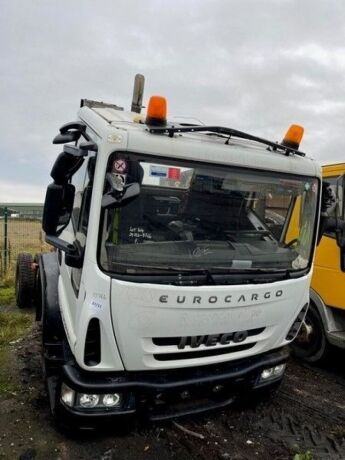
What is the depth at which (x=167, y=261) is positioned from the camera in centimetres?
280

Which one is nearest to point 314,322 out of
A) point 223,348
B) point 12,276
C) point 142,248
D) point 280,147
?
point 223,348

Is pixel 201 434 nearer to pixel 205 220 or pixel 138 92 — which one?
pixel 205 220

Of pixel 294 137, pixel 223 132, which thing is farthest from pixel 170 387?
pixel 294 137

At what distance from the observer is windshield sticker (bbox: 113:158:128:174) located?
2650mm

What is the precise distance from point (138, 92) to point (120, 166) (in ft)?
9.28

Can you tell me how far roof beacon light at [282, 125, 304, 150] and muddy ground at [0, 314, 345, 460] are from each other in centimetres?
245

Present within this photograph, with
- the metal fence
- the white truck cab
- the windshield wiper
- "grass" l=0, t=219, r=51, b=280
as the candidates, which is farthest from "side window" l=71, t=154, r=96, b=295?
"grass" l=0, t=219, r=51, b=280

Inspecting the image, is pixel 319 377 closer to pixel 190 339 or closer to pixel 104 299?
pixel 190 339

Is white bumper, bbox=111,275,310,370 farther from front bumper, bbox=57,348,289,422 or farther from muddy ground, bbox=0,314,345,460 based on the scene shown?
muddy ground, bbox=0,314,345,460

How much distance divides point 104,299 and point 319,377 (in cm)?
324

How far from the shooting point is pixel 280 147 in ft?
10.7

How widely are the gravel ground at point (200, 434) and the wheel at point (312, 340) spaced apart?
645 mm

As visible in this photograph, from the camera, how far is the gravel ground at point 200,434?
305 cm

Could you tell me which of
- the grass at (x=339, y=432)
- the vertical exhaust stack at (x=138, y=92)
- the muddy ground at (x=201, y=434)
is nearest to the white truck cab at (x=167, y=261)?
the muddy ground at (x=201, y=434)
